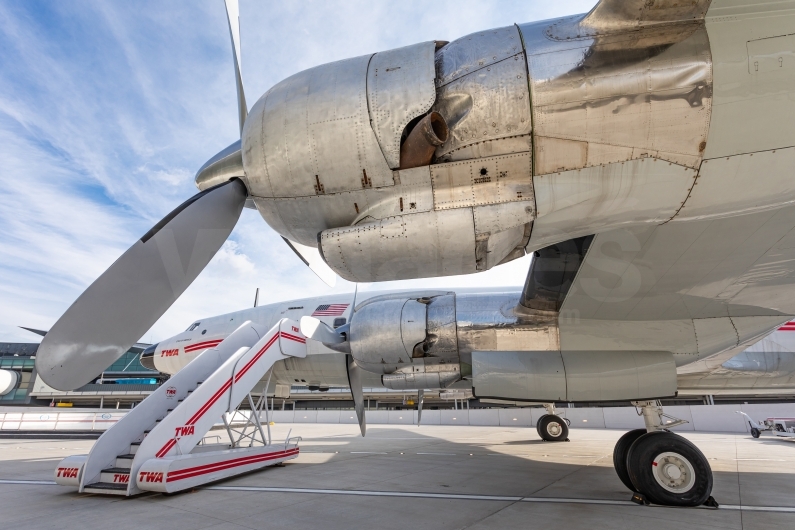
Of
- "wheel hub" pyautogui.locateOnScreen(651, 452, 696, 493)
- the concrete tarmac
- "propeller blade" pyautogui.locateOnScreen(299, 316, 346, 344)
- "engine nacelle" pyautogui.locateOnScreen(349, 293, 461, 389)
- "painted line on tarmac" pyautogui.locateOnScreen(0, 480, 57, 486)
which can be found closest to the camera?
the concrete tarmac

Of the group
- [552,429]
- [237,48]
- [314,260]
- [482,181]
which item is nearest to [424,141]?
[482,181]

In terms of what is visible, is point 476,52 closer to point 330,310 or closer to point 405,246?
point 405,246

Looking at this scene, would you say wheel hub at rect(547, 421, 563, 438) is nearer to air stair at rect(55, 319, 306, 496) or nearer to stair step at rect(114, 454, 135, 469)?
air stair at rect(55, 319, 306, 496)

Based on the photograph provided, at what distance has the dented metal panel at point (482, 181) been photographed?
337 centimetres

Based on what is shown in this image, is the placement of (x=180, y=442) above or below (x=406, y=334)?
below

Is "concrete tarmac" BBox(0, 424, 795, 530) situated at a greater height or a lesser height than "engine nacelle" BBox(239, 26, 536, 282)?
lesser

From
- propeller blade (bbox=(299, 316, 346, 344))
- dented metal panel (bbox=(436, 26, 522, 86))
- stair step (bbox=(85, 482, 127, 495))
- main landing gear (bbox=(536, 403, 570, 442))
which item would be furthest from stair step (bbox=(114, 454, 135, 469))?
main landing gear (bbox=(536, 403, 570, 442))

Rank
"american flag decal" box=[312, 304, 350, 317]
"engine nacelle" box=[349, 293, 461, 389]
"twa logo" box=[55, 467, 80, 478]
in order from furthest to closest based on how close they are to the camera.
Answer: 1. "american flag decal" box=[312, 304, 350, 317]
2. "engine nacelle" box=[349, 293, 461, 389]
3. "twa logo" box=[55, 467, 80, 478]

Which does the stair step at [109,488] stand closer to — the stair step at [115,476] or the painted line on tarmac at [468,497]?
the stair step at [115,476]

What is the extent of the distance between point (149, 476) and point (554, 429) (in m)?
14.9

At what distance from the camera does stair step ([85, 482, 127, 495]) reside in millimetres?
6295

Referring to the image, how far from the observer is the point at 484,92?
3322 mm

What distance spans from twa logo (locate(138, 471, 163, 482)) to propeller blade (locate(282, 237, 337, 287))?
12.7 feet

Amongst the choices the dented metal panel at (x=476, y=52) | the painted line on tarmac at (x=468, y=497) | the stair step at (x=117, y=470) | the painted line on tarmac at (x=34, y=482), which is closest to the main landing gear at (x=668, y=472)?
the painted line on tarmac at (x=468, y=497)
